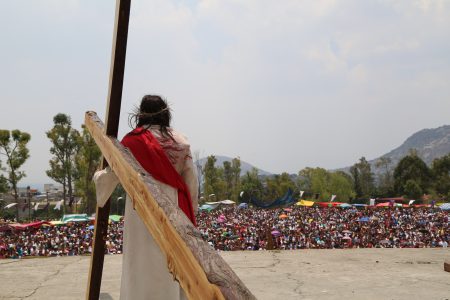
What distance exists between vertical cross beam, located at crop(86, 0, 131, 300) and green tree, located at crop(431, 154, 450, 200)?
65.9 metres

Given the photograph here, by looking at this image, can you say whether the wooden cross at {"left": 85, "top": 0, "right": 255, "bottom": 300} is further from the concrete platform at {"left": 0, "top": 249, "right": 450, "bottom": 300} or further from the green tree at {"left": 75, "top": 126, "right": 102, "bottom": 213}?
the green tree at {"left": 75, "top": 126, "right": 102, "bottom": 213}

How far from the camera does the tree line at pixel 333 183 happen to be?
65.1 metres

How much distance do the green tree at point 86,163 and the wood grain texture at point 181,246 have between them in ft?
133

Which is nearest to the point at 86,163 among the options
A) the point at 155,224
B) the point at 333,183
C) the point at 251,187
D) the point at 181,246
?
the point at 251,187

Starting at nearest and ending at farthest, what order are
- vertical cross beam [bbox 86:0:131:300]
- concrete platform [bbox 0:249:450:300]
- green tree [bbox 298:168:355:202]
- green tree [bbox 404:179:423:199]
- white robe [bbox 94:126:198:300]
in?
white robe [bbox 94:126:198:300], vertical cross beam [bbox 86:0:131:300], concrete platform [bbox 0:249:450:300], green tree [bbox 404:179:423:199], green tree [bbox 298:168:355:202]

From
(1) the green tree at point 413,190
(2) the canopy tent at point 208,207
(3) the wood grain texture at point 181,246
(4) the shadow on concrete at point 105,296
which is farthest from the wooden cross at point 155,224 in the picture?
(1) the green tree at point 413,190

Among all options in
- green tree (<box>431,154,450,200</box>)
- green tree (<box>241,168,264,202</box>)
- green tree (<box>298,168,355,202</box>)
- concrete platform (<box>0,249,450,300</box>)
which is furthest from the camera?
green tree (<box>298,168,355,202</box>)

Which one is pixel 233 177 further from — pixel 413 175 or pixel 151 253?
pixel 151 253

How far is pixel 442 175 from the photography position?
65.9 metres

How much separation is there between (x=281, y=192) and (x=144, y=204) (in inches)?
2966

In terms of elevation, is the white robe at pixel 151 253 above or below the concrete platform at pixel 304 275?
above

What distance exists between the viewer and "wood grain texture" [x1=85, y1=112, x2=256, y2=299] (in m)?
1.13

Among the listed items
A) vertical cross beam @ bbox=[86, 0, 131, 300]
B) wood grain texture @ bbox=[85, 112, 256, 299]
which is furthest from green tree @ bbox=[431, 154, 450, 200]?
→ wood grain texture @ bbox=[85, 112, 256, 299]

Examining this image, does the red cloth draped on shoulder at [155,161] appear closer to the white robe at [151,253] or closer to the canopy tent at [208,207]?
the white robe at [151,253]
